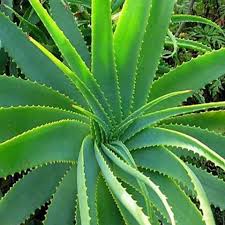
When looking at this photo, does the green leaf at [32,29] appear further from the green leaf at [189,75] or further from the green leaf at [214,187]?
the green leaf at [214,187]

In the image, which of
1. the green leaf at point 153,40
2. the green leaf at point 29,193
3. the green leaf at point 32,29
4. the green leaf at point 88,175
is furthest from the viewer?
the green leaf at point 32,29

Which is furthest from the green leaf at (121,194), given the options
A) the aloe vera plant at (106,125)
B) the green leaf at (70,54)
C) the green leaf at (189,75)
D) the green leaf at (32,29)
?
the green leaf at (32,29)

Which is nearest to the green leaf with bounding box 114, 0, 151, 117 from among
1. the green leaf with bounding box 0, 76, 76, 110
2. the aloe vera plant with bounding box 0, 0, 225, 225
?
the aloe vera plant with bounding box 0, 0, 225, 225

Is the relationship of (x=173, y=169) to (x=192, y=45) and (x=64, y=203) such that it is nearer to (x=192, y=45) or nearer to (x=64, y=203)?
A: (x=64, y=203)

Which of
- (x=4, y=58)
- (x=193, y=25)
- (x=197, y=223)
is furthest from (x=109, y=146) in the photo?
(x=193, y=25)

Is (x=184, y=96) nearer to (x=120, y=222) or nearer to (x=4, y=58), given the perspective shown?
(x=120, y=222)
